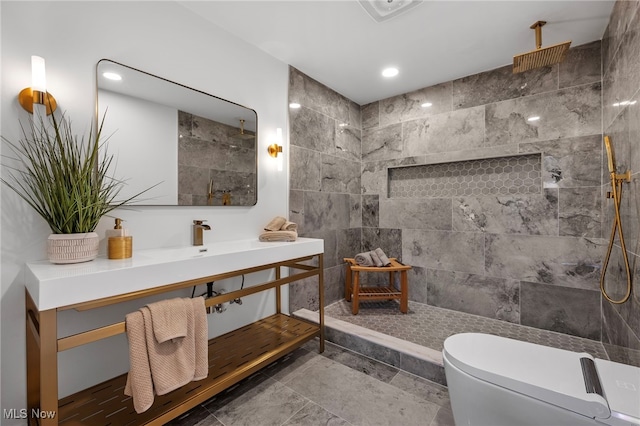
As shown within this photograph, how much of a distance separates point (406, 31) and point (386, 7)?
311 millimetres

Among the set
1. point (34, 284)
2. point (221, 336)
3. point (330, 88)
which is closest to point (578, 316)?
point (221, 336)

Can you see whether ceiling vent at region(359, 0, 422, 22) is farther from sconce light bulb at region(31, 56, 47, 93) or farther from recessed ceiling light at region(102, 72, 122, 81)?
sconce light bulb at region(31, 56, 47, 93)

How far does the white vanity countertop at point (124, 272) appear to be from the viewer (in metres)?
1.00

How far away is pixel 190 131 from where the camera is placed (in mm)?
1843

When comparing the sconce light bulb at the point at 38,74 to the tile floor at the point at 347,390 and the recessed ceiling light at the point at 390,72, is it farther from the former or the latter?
the recessed ceiling light at the point at 390,72

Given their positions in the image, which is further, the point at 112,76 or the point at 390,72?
the point at 390,72

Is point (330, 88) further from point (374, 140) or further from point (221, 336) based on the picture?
point (221, 336)

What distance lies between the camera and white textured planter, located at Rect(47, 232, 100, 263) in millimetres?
1206

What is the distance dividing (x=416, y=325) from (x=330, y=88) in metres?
2.42

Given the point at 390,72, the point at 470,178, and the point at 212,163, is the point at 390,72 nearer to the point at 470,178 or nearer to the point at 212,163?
the point at 470,178

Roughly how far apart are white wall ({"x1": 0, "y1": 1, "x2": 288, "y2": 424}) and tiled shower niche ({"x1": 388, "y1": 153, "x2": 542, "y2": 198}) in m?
1.66

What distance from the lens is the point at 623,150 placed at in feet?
5.23

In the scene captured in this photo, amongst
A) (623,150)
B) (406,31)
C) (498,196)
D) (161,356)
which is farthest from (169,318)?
(498,196)

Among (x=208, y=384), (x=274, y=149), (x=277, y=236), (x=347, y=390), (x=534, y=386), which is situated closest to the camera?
(x=534, y=386)
